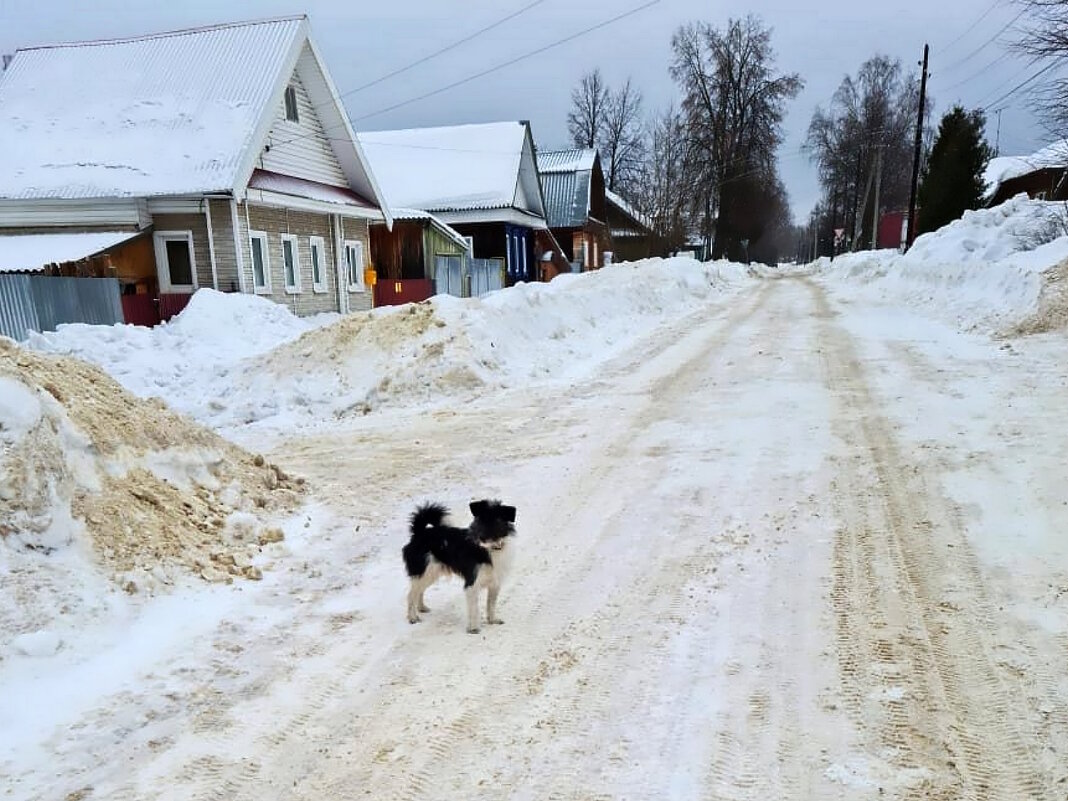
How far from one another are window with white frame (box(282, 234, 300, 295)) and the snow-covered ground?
40.7 ft

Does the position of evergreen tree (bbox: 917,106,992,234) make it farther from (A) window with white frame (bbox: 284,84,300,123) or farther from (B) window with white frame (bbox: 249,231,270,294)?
(B) window with white frame (bbox: 249,231,270,294)

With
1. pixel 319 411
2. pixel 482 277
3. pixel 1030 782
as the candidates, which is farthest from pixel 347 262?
pixel 1030 782

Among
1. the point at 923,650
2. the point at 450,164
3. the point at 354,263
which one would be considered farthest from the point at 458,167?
the point at 923,650

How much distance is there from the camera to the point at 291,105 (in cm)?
2033

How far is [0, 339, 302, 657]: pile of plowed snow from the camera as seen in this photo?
3.87 metres

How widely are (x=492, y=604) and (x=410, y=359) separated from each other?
7.22m

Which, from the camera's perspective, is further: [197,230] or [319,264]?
[319,264]

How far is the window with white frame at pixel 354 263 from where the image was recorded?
23.6 m

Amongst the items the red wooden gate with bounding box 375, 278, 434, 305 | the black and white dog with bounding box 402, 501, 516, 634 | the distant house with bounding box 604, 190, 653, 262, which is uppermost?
the distant house with bounding box 604, 190, 653, 262

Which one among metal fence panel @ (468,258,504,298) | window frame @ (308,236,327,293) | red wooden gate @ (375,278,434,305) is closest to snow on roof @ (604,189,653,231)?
metal fence panel @ (468,258,504,298)

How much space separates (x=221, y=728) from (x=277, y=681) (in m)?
0.38

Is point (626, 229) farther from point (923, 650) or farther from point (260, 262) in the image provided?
point (923, 650)

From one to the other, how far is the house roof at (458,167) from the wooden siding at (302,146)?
10.1m

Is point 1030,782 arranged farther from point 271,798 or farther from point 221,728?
point 221,728
